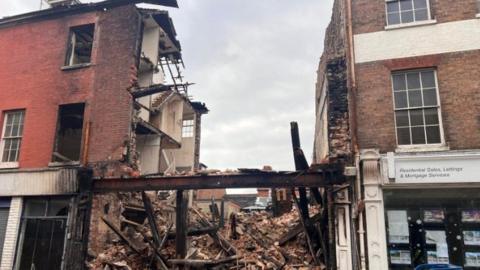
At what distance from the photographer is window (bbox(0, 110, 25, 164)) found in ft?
48.5

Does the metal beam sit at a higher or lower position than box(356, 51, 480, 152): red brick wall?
lower

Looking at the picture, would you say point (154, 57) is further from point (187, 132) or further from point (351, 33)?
point (351, 33)

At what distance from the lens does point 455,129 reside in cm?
963

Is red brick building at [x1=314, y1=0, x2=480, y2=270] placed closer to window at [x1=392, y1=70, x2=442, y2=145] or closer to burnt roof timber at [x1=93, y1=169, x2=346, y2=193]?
window at [x1=392, y1=70, x2=442, y2=145]

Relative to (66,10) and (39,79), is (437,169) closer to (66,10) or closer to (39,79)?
(39,79)

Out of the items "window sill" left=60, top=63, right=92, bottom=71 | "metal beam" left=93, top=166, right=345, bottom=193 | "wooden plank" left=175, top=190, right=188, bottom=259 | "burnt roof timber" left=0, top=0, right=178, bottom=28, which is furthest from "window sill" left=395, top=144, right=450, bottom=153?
"window sill" left=60, top=63, right=92, bottom=71

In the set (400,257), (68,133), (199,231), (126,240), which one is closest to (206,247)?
(199,231)

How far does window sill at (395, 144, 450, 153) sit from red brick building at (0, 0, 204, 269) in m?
8.20

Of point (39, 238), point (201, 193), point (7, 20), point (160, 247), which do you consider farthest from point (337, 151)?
point (201, 193)

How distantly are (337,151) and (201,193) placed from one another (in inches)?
1220

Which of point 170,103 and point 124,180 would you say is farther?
point 170,103

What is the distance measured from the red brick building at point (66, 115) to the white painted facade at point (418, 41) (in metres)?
6.97

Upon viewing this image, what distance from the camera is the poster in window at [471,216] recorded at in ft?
30.9

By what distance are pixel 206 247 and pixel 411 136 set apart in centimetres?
721
